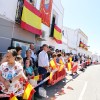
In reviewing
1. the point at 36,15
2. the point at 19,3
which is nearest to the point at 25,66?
the point at 19,3

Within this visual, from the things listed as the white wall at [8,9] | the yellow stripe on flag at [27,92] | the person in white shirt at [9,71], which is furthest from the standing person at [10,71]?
the white wall at [8,9]

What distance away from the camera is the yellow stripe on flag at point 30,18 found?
11345 mm

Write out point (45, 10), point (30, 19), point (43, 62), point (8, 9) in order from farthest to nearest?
point (45, 10), point (30, 19), point (8, 9), point (43, 62)

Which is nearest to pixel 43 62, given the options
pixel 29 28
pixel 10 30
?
pixel 10 30

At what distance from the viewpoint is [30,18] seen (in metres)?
12.2

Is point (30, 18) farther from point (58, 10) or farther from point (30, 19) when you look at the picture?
point (58, 10)

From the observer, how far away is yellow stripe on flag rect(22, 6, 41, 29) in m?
11.3

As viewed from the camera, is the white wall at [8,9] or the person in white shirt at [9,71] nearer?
the person in white shirt at [9,71]

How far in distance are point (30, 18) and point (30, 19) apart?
2.2 inches

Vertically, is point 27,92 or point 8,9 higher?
point 8,9

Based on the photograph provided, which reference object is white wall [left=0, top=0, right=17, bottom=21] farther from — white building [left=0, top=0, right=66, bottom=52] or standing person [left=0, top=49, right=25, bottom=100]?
standing person [left=0, top=49, right=25, bottom=100]

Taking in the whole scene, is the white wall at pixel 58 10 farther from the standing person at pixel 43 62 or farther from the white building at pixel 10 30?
the standing person at pixel 43 62

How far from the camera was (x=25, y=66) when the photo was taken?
7.38m

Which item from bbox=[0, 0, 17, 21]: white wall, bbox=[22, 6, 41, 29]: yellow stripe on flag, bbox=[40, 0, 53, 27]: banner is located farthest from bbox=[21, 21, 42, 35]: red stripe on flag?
bbox=[40, 0, 53, 27]: banner
